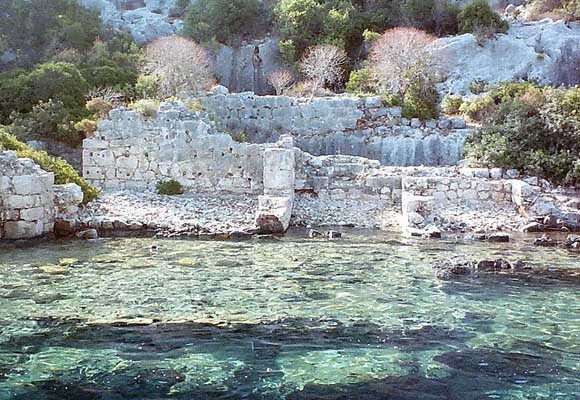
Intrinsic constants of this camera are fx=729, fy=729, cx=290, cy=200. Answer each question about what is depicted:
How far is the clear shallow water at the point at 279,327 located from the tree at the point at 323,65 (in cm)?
1601

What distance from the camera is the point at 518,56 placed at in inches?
1156

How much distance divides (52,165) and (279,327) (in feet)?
33.8

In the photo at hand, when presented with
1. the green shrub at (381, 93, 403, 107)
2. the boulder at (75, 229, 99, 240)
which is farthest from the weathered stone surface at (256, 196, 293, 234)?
the green shrub at (381, 93, 403, 107)

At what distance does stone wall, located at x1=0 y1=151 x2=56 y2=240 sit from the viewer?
49.3ft

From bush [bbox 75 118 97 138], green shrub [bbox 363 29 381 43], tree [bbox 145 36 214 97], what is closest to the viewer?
bush [bbox 75 118 97 138]

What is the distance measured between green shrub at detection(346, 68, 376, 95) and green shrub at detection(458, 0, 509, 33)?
6.34 m

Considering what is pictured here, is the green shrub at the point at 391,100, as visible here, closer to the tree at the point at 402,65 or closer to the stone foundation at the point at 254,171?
the tree at the point at 402,65

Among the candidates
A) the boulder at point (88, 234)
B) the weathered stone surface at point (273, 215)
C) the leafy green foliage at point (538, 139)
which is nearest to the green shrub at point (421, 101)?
the leafy green foliage at point (538, 139)

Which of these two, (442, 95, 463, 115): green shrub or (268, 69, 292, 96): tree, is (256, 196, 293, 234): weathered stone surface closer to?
(442, 95, 463, 115): green shrub

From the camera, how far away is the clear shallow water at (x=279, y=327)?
22.4 ft

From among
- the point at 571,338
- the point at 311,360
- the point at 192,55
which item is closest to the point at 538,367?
the point at 571,338

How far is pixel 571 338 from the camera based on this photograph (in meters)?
8.32

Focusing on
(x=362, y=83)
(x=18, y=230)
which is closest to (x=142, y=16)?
(x=362, y=83)

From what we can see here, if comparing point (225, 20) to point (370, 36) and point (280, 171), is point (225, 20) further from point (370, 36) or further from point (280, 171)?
point (280, 171)
